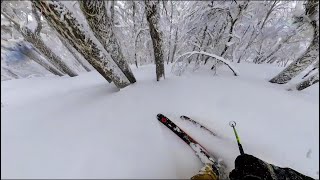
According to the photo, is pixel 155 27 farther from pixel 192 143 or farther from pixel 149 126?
pixel 192 143

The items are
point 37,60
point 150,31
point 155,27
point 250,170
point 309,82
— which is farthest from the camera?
point 37,60

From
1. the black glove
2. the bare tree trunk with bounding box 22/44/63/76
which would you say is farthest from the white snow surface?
the bare tree trunk with bounding box 22/44/63/76

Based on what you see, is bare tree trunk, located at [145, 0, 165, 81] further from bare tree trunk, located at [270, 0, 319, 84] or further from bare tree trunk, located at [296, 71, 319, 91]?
bare tree trunk, located at [296, 71, 319, 91]

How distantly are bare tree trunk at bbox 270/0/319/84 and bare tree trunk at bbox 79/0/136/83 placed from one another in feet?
12.2

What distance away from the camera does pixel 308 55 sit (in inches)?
183

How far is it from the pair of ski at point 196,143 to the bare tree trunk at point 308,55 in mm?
2786

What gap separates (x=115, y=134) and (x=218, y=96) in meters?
2.51

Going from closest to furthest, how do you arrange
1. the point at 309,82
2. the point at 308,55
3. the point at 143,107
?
the point at 143,107
the point at 308,55
the point at 309,82

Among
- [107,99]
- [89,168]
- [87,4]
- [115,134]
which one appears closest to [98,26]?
[87,4]

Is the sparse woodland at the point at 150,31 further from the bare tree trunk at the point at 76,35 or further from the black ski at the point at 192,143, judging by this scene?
the black ski at the point at 192,143

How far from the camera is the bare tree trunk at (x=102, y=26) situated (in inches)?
124

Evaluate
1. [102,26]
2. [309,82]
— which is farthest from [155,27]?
[309,82]

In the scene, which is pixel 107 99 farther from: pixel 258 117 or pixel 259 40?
pixel 259 40

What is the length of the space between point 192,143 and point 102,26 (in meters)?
2.37
